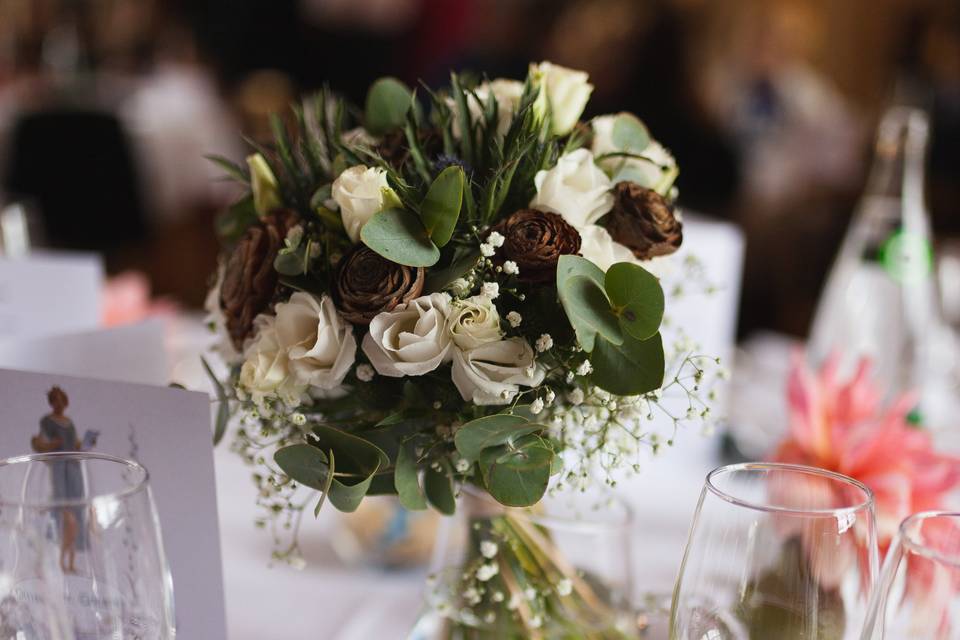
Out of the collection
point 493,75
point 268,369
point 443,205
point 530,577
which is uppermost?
point 493,75

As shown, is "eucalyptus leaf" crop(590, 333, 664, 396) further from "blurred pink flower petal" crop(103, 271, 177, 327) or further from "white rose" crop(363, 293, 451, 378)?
"blurred pink flower petal" crop(103, 271, 177, 327)

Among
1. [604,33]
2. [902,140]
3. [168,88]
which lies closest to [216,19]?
[168,88]

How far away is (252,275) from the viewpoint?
65cm

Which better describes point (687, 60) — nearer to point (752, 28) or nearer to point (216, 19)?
point (752, 28)

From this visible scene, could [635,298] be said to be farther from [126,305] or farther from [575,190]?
[126,305]

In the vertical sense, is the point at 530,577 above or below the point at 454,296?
below

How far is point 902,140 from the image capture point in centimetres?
129

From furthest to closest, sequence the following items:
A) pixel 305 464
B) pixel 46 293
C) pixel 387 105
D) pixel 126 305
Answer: pixel 126 305 → pixel 46 293 → pixel 387 105 → pixel 305 464

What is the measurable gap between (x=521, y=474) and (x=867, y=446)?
16.4 inches

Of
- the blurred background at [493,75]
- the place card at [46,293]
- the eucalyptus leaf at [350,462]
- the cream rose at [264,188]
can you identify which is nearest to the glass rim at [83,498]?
the eucalyptus leaf at [350,462]

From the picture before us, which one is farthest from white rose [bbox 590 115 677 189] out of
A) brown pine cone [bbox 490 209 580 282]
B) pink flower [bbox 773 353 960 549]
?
pink flower [bbox 773 353 960 549]

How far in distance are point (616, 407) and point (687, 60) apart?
16.4 feet

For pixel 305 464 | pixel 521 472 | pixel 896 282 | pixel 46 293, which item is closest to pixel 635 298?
pixel 521 472

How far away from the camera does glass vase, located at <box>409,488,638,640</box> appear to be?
75 centimetres
